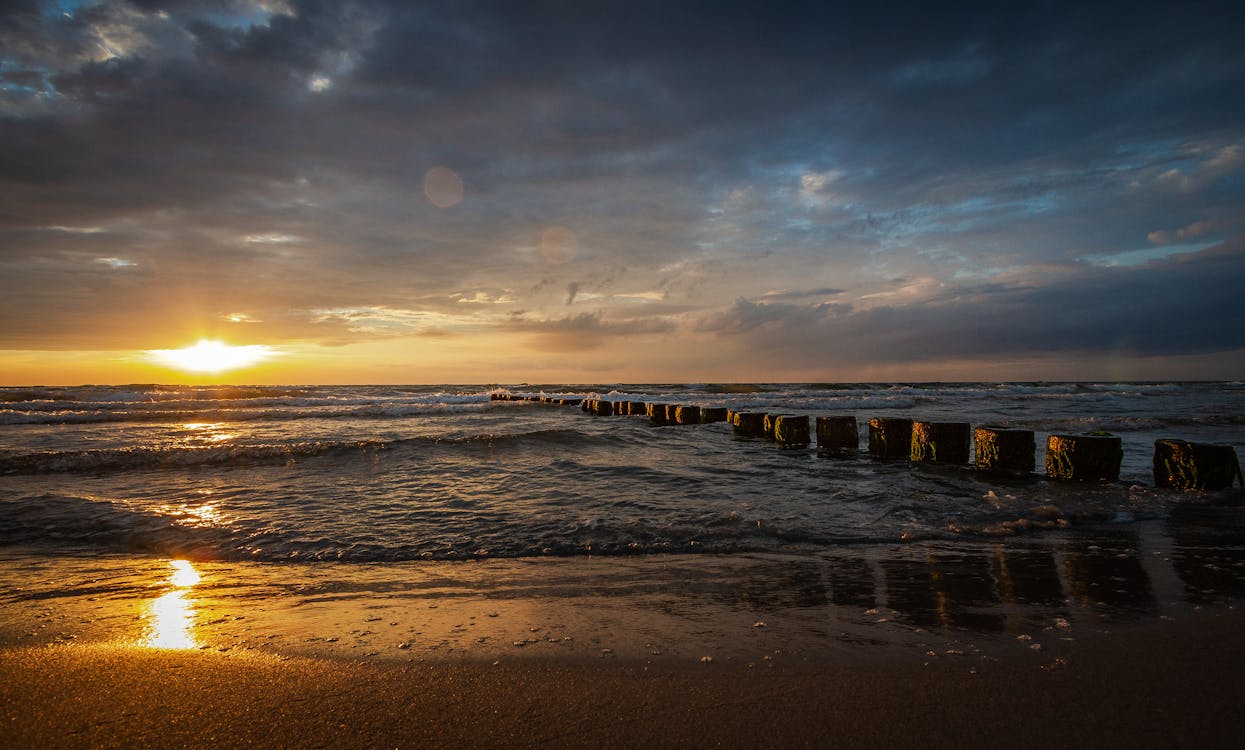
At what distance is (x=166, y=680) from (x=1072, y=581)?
4.75 m

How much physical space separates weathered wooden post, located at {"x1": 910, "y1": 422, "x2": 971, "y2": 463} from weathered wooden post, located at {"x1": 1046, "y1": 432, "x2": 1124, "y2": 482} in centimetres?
149

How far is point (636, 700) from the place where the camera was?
7.23 feet

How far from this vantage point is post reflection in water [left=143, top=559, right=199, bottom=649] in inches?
113

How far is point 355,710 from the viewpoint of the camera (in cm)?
213

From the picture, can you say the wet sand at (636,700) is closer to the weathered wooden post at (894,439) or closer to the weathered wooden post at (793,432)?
the weathered wooden post at (894,439)

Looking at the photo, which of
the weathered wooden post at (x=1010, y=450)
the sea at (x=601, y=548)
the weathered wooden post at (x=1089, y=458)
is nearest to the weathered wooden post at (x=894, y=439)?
the sea at (x=601, y=548)

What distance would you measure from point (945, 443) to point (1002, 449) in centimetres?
103

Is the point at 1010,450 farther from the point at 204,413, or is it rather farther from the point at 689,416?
the point at 204,413

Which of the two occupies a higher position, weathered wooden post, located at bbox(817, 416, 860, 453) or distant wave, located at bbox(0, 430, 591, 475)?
weathered wooden post, located at bbox(817, 416, 860, 453)

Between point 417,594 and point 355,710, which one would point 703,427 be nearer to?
point 417,594

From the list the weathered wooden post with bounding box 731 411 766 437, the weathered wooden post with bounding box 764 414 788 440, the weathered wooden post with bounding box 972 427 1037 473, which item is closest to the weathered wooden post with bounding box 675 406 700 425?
the weathered wooden post with bounding box 731 411 766 437

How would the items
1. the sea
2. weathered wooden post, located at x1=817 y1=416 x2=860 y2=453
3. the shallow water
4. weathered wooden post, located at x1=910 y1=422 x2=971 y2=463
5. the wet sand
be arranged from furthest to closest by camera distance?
weathered wooden post, located at x1=817 y1=416 x2=860 y2=453 → weathered wooden post, located at x1=910 y1=422 x2=971 y2=463 → the shallow water → the sea → the wet sand

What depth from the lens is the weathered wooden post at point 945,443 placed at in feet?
29.5

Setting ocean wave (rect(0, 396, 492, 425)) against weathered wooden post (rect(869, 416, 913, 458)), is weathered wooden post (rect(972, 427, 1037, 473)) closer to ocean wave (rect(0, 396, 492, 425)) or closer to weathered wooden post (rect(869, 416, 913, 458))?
weathered wooden post (rect(869, 416, 913, 458))
